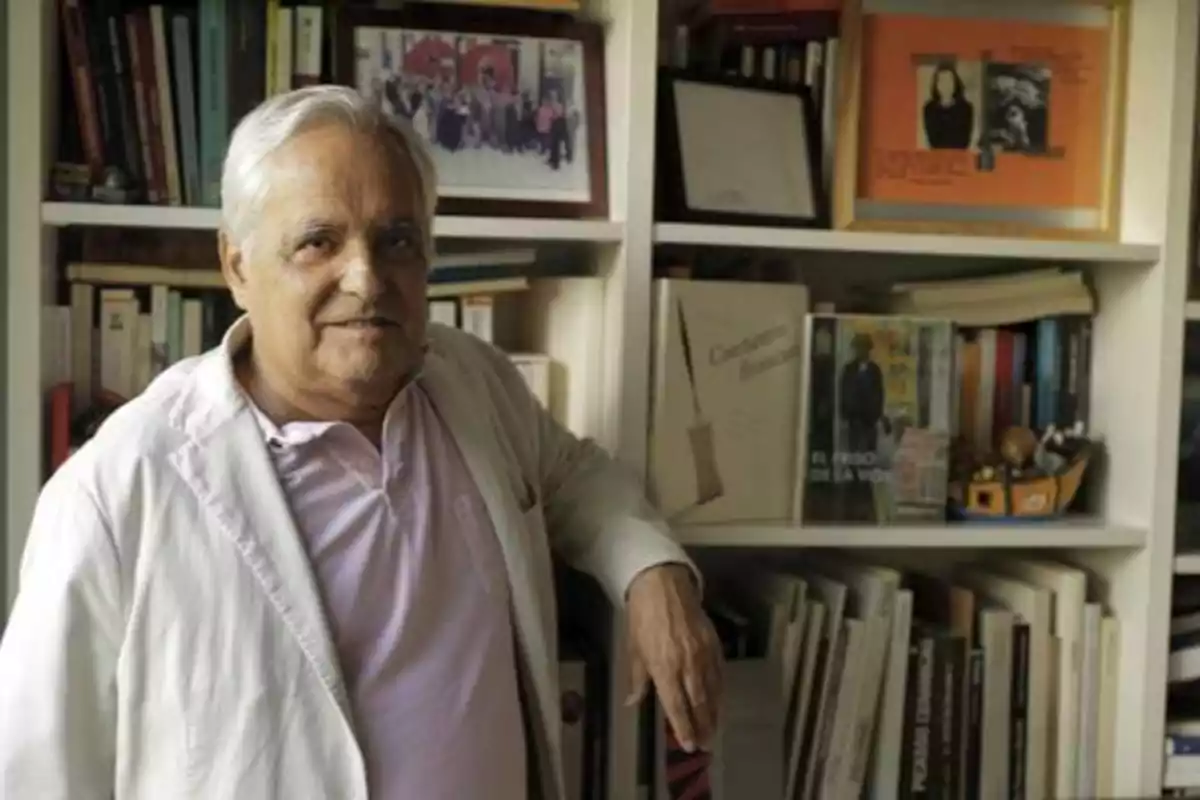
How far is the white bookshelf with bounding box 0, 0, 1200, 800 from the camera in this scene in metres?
1.47

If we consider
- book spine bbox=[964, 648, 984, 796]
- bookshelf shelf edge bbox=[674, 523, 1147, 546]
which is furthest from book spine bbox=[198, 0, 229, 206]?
book spine bbox=[964, 648, 984, 796]

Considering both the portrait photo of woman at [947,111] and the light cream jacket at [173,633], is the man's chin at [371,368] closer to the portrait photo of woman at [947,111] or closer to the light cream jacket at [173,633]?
the light cream jacket at [173,633]

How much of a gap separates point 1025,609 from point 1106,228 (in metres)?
0.49

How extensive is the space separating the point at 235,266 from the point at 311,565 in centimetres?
29

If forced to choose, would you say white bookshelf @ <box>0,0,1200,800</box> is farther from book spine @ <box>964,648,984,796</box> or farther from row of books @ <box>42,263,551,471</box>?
book spine @ <box>964,648,984,796</box>

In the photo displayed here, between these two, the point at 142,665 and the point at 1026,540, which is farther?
the point at 1026,540

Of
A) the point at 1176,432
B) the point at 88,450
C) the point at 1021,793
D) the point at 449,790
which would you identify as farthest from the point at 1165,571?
the point at 88,450

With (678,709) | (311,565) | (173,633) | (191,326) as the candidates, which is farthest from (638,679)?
(191,326)

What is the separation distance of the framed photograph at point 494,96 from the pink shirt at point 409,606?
14.0 inches

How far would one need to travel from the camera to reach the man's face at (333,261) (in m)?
1.26

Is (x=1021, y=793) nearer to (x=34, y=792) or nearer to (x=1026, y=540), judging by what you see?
(x=1026, y=540)

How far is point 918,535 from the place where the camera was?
66.4 inches

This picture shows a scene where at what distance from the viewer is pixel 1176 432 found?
174cm

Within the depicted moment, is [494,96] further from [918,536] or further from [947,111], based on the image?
[918,536]
